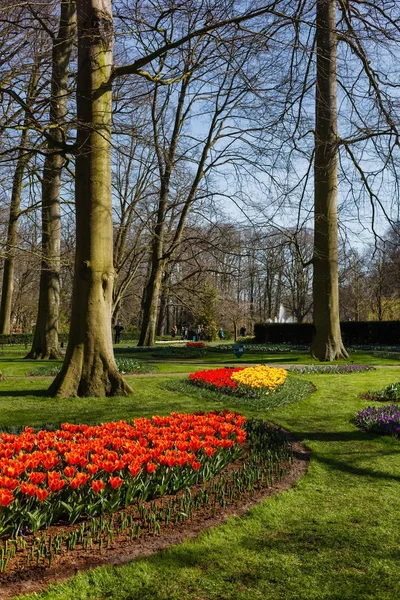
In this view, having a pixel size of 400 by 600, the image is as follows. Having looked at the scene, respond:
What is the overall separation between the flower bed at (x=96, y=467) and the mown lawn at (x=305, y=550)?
680mm

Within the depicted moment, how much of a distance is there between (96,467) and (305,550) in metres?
1.68

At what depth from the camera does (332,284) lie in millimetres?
17203

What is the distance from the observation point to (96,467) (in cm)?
409

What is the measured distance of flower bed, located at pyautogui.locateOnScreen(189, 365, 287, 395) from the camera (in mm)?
9930

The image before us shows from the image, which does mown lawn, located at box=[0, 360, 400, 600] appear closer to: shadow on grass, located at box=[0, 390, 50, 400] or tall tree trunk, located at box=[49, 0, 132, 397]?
tall tree trunk, located at box=[49, 0, 132, 397]

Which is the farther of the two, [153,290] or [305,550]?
[153,290]

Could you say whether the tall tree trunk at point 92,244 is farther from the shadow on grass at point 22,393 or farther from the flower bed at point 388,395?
the flower bed at point 388,395

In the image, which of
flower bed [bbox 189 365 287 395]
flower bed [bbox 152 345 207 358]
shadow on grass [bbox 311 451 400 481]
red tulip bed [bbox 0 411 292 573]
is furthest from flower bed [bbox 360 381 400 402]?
flower bed [bbox 152 345 207 358]

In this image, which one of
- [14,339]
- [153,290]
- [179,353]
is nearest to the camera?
[179,353]

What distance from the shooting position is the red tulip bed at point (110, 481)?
11.5ft

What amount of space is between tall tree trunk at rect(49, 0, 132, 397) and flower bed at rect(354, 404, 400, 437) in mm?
4092

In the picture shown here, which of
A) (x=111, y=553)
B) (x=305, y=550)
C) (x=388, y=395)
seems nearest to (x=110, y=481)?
(x=111, y=553)

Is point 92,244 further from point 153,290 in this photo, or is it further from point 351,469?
point 153,290

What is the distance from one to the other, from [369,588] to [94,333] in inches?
270
